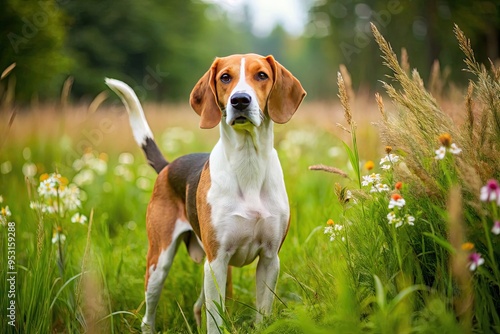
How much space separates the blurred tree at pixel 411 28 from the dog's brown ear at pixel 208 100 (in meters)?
4.84

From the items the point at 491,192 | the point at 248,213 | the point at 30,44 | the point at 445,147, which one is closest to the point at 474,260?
the point at 491,192

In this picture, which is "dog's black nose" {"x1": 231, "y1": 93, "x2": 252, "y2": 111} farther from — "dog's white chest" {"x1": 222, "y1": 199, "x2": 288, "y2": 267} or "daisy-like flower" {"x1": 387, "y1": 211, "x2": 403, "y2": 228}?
"daisy-like flower" {"x1": 387, "y1": 211, "x2": 403, "y2": 228}

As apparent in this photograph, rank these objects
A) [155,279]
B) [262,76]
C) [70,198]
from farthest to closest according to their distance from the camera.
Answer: [70,198]
[155,279]
[262,76]

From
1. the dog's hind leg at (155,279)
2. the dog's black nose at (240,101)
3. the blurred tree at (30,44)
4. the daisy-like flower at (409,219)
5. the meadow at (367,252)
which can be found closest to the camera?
the meadow at (367,252)

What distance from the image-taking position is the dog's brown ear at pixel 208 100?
338cm

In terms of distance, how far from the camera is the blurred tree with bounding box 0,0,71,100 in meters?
12.6

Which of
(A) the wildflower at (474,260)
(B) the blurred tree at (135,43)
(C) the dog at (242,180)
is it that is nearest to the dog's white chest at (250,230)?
(C) the dog at (242,180)

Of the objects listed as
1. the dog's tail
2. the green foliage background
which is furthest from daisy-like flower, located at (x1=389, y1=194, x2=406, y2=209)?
the green foliage background

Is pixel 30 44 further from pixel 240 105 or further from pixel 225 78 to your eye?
pixel 240 105

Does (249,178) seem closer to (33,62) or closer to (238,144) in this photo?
(238,144)

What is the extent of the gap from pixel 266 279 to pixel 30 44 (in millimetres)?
14437

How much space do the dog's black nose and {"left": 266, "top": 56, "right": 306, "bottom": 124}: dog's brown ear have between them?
0.27 m

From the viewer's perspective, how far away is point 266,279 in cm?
331

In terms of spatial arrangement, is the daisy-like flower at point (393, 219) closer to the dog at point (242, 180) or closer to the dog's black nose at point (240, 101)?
the dog at point (242, 180)
